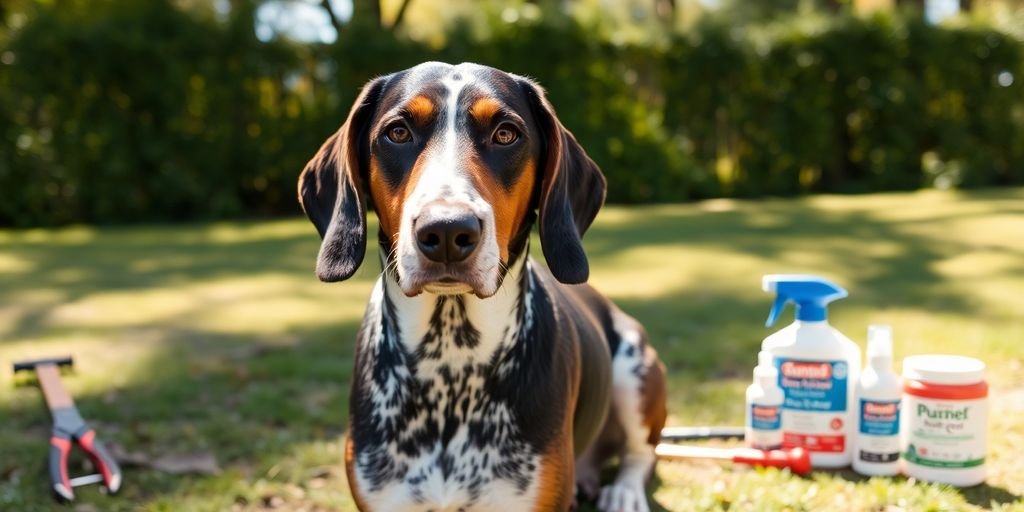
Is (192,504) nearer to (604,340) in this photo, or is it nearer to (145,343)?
(604,340)

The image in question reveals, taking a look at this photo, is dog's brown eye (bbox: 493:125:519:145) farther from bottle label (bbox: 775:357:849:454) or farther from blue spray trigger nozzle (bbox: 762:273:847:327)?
bottle label (bbox: 775:357:849:454)

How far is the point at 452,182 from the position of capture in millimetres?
2648

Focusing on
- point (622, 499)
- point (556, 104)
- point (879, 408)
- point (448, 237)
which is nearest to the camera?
point (448, 237)

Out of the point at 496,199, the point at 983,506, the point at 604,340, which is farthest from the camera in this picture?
the point at 604,340

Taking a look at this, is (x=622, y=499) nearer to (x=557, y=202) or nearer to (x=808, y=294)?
(x=808, y=294)

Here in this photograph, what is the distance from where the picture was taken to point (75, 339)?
6.44 meters

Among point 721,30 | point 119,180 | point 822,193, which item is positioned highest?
point 721,30

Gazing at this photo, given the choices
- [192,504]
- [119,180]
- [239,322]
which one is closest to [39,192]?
[119,180]

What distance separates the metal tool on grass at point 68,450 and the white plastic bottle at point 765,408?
2.66 meters

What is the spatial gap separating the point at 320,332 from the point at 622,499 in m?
3.30

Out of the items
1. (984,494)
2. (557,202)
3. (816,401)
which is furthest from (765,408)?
(557,202)

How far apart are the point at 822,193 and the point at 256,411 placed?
13424mm

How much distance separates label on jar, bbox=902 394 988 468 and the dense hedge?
37.6 ft

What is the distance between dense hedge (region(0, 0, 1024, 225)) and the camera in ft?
44.2
